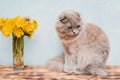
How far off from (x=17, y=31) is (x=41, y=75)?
34 cm

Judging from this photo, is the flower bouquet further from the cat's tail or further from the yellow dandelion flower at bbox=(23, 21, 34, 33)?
the cat's tail

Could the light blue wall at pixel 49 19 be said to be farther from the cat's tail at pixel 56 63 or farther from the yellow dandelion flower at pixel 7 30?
the yellow dandelion flower at pixel 7 30

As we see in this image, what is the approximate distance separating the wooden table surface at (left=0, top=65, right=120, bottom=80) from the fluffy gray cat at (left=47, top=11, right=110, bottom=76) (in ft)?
0.20

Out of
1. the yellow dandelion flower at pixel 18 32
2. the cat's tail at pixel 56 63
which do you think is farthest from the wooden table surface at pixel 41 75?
the yellow dandelion flower at pixel 18 32

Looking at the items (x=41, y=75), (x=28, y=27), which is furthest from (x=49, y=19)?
(x=41, y=75)

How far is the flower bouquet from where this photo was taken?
1772 mm

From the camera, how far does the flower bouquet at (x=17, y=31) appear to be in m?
1.77

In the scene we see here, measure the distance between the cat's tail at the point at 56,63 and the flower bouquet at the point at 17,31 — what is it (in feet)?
0.67

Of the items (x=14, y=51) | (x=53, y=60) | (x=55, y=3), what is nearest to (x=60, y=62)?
(x=53, y=60)

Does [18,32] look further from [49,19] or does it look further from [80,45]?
[80,45]

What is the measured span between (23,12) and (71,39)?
473mm

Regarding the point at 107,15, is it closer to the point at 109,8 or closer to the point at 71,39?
the point at 109,8

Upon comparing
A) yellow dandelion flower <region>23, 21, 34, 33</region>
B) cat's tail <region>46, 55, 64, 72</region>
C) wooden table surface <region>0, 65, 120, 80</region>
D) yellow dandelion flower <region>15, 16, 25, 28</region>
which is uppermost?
yellow dandelion flower <region>15, 16, 25, 28</region>

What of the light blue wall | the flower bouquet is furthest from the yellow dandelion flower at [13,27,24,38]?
the light blue wall
